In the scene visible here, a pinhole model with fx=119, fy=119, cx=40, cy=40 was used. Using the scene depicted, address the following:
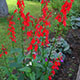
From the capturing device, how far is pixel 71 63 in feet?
9.43

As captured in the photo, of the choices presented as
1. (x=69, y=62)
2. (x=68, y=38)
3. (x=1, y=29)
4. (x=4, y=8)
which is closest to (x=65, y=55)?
(x=69, y=62)

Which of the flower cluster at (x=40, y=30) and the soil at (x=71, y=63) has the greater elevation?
the flower cluster at (x=40, y=30)

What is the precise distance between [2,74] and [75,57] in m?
1.82

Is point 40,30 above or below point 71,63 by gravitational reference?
above

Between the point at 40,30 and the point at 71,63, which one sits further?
the point at 71,63

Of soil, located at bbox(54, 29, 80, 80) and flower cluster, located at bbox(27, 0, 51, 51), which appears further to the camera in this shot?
soil, located at bbox(54, 29, 80, 80)

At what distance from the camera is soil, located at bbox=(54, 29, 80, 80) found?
2.51 meters

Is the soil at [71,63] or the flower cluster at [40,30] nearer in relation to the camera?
the flower cluster at [40,30]

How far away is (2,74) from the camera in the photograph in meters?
2.53

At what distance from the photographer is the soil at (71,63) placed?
2.51 metres

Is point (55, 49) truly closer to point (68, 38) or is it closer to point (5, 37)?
point (68, 38)

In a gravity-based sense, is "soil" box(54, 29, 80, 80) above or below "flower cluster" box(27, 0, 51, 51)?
below

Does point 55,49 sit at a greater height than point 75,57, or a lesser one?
greater

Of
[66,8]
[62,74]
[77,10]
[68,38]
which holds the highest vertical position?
[66,8]
